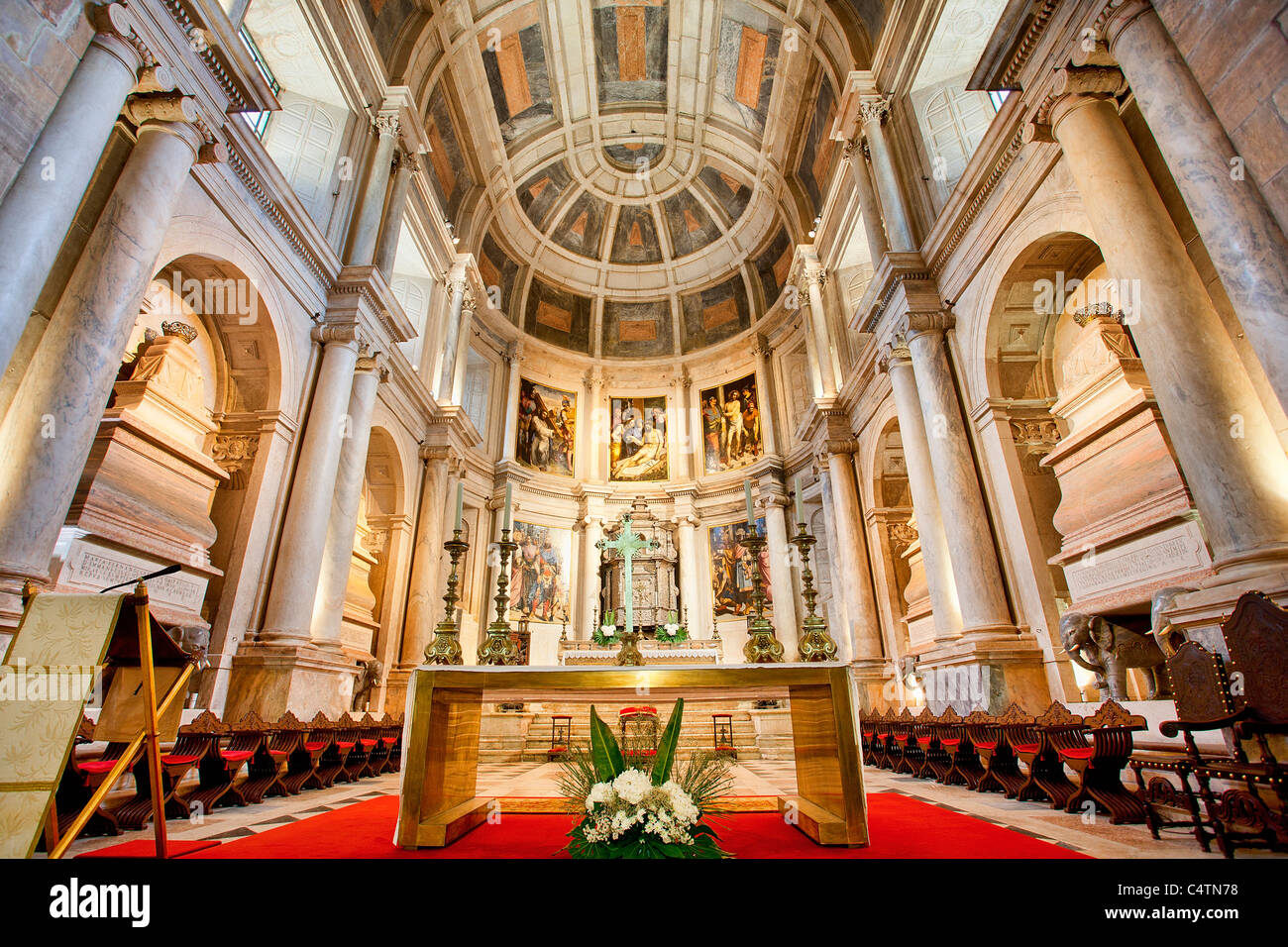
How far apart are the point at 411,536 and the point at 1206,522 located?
12.4 meters

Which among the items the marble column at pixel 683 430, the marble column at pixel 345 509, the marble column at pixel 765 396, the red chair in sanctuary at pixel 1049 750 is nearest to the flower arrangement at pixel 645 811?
the red chair in sanctuary at pixel 1049 750

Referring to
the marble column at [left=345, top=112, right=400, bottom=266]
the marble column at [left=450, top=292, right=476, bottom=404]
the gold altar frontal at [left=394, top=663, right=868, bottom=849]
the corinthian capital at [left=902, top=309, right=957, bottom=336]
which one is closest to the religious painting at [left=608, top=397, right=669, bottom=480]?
the marble column at [left=450, top=292, right=476, bottom=404]

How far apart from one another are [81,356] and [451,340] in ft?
33.4

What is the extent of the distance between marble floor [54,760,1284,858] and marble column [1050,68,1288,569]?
2.03 m

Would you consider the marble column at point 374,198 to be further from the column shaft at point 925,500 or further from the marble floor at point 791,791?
the column shaft at point 925,500

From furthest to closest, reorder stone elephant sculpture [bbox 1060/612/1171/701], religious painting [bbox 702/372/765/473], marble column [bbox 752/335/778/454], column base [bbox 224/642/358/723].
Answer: religious painting [bbox 702/372/765/473], marble column [bbox 752/335/778/454], column base [bbox 224/642/358/723], stone elephant sculpture [bbox 1060/612/1171/701]

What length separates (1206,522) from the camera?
14.3 feet

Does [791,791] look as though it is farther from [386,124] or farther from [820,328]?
[386,124]

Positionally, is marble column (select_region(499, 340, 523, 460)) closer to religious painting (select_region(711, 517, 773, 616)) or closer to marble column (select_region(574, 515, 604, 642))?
marble column (select_region(574, 515, 604, 642))

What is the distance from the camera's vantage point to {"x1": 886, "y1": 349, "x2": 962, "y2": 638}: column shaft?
8.57 meters

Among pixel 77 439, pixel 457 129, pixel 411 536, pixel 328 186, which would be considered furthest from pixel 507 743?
pixel 457 129

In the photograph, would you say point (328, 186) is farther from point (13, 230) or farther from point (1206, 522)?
point (1206, 522)

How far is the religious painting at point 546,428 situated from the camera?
1895 centimetres

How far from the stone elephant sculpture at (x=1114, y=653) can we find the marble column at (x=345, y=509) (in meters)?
9.47
